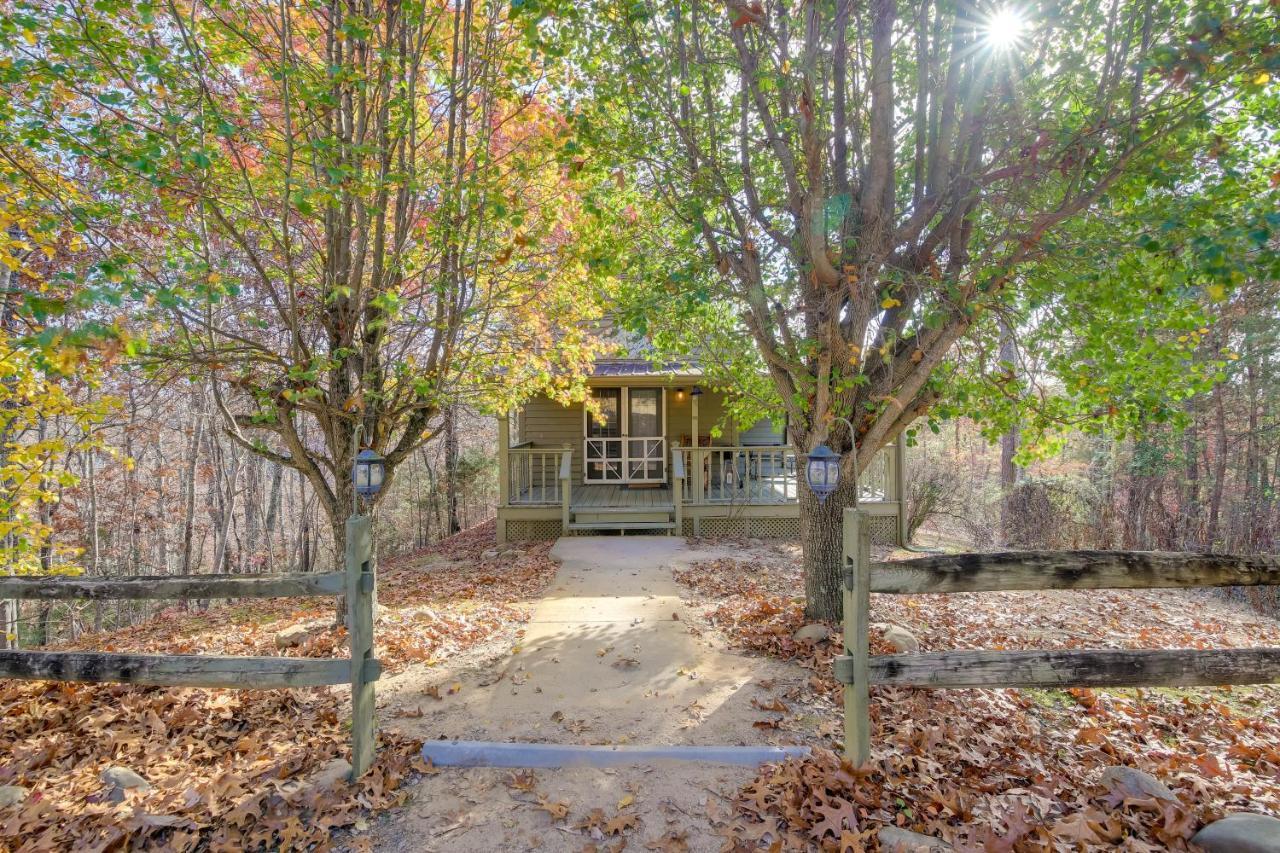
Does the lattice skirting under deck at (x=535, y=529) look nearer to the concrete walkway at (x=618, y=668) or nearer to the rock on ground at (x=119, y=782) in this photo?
the concrete walkway at (x=618, y=668)

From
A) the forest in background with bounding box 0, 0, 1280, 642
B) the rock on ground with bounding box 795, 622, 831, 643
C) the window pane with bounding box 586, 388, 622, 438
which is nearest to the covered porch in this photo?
the window pane with bounding box 586, 388, 622, 438

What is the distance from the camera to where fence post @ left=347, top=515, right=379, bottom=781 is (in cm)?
294

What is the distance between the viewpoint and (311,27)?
4.89 metres

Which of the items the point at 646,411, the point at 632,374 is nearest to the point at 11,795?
the point at 632,374

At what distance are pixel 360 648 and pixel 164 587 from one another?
117 cm

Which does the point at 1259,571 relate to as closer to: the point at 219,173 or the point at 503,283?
the point at 503,283

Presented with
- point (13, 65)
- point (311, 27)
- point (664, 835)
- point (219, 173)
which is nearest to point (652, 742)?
point (664, 835)

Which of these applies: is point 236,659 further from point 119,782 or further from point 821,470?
point 821,470

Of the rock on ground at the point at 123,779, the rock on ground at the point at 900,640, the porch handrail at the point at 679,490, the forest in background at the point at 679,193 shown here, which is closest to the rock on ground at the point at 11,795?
the rock on ground at the point at 123,779

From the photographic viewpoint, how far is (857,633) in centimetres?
282

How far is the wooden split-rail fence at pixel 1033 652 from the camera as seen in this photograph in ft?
8.68

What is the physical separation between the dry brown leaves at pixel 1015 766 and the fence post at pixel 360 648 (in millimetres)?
1962

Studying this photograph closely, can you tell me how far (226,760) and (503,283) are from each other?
15.3 feet

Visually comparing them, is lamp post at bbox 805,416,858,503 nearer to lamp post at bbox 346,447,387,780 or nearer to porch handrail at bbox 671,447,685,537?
lamp post at bbox 346,447,387,780
